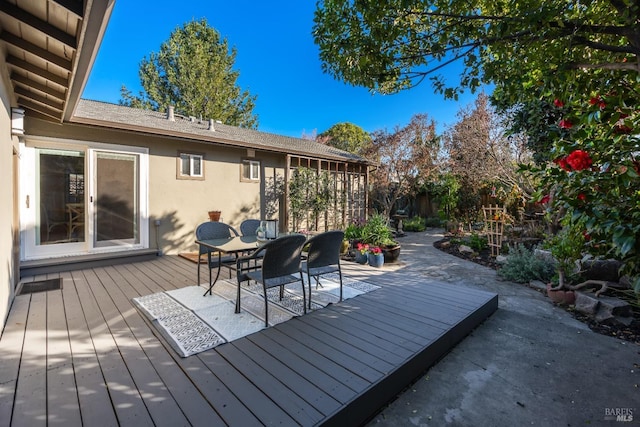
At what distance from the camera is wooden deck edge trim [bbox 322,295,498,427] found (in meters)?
1.78

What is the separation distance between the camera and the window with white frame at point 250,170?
7.71 metres

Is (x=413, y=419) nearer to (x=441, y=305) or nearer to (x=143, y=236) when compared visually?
(x=441, y=305)

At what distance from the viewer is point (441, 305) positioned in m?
3.50

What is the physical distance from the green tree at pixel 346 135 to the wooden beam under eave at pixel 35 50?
19613mm

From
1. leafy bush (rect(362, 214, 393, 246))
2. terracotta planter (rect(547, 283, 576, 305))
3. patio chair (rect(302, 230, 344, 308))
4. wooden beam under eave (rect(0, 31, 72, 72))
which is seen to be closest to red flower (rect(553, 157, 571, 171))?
patio chair (rect(302, 230, 344, 308))

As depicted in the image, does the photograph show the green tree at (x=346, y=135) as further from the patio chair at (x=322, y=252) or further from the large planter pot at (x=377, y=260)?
the patio chair at (x=322, y=252)

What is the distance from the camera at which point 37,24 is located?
228 centimetres

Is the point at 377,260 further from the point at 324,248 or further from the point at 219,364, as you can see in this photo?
the point at 219,364

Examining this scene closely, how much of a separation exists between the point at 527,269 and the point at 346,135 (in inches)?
756

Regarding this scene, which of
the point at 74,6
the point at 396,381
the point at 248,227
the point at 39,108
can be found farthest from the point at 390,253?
the point at 39,108

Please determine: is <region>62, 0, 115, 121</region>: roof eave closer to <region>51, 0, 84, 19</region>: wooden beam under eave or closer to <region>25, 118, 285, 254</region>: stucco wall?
<region>51, 0, 84, 19</region>: wooden beam under eave

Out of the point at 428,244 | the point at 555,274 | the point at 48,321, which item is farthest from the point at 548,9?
the point at 428,244
